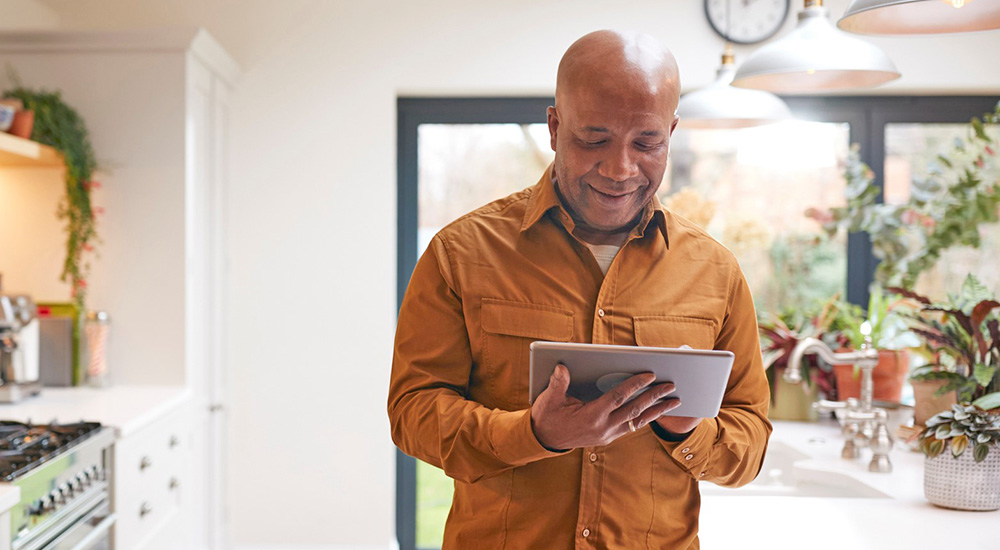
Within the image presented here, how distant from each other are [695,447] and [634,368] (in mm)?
234

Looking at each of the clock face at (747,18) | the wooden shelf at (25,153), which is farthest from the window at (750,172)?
the wooden shelf at (25,153)

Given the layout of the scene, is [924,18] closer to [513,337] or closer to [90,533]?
[513,337]

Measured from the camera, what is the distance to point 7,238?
10.3ft

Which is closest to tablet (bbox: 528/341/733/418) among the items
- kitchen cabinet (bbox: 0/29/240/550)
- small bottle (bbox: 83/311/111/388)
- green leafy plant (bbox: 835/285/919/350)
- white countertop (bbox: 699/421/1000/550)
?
white countertop (bbox: 699/421/1000/550)

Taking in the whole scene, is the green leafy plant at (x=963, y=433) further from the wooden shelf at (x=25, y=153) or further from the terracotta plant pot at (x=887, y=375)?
the wooden shelf at (x=25, y=153)

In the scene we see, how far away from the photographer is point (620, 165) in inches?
48.5

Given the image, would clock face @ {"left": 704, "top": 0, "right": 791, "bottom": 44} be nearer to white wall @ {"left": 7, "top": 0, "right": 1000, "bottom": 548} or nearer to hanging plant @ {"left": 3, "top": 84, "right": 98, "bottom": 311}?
white wall @ {"left": 7, "top": 0, "right": 1000, "bottom": 548}

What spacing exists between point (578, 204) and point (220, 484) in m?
2.80

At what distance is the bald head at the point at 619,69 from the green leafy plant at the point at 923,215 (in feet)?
6.24

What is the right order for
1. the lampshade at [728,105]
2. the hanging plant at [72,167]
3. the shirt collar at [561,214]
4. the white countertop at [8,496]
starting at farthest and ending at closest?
the hanging plant at [72,167] → the lampshade at [728,105] → the white countertop at [8,496] → the shirt collar at [561,214]

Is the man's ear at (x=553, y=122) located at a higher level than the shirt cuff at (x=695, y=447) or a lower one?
higher

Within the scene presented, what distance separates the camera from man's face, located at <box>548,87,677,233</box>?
1.22 m

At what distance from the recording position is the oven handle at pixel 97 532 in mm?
2268

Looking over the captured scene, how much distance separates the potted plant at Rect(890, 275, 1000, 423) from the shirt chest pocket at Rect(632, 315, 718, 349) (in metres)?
1.18
